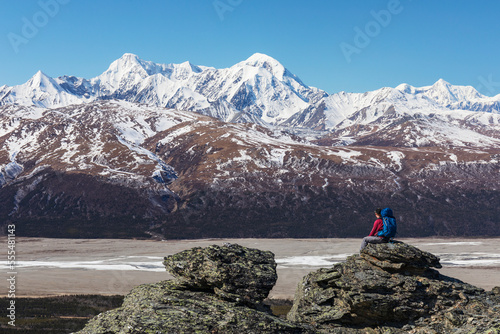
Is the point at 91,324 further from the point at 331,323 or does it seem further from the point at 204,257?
the point at 331,323

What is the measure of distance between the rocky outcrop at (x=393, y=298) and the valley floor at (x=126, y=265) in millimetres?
73652

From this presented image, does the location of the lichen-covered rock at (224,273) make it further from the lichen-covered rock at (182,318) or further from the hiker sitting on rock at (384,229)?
the hiker sitting on rock at (384,229)

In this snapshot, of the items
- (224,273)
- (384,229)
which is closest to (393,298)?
(384,229)

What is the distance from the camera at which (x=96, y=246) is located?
193m

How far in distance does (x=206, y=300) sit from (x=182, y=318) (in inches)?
108

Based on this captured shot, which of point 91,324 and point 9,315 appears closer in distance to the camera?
point 91,324

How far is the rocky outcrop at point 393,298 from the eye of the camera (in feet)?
91.7

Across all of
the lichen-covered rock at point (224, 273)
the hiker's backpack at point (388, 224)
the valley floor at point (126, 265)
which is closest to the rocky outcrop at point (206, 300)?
the lichen-covered rock at point (224, 273)

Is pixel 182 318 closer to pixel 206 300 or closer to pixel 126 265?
pixel 206 300

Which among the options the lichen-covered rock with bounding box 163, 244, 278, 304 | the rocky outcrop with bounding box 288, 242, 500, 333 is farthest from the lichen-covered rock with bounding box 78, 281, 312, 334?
the rocky outcrop with bounding box 288, 242, 500, 333

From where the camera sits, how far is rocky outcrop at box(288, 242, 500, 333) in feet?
91.7

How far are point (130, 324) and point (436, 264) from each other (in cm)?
1947

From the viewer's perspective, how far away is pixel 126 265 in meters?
145

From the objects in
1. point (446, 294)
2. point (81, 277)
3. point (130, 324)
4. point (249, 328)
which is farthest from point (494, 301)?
point (81, 277)
